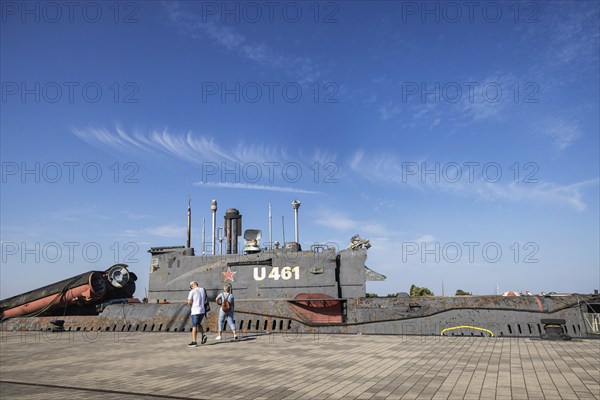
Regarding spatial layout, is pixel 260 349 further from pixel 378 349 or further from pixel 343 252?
pixel 343 252

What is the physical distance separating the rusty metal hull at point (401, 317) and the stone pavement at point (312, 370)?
2411mm

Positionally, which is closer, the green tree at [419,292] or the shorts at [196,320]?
the shorts at [196,320]

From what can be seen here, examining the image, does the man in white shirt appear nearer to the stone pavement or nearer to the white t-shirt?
the white t-shirt

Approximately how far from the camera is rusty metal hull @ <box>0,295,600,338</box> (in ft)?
45.9

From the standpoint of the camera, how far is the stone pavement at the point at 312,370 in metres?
6.00

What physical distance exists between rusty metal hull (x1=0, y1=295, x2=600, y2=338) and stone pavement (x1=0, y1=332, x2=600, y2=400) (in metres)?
2.41

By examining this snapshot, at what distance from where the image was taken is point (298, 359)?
898 centimetres

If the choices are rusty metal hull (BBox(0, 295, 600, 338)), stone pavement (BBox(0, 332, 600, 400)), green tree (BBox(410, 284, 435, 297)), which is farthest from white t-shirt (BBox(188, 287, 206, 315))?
green tree (BBox(410, 284, 435, 297))

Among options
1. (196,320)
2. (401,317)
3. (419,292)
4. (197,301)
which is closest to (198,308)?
(197,301)

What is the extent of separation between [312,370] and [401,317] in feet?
27.5

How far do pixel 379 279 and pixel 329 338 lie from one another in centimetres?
552

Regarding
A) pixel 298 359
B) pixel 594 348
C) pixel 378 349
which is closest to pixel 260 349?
pixel 298 359

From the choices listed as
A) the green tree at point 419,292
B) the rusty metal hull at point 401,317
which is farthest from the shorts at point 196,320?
the green tree at point 419,292

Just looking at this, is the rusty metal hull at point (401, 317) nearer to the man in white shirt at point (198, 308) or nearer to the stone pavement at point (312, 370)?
the stone pavement at point (312, 370)
